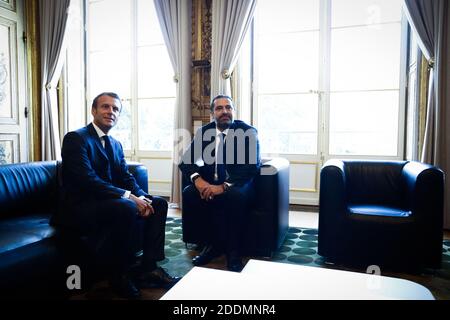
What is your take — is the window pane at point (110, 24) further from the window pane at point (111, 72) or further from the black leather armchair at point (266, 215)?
the black leather armchair at point (266, 215)

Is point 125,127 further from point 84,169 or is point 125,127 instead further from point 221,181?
point 84,169

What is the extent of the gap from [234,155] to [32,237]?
1.31 metres

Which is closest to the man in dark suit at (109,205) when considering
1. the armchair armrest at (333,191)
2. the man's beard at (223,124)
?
the man's beard at (223,124)

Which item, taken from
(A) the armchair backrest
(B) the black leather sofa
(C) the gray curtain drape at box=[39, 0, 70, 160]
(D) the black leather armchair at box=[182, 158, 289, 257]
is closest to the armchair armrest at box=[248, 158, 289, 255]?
(D) the black leather armchair at box=[182, 158, 289, 257]

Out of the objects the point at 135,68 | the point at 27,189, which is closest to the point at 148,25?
the point at 135,68

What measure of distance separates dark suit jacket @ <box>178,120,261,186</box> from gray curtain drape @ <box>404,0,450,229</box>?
1643 millimetres

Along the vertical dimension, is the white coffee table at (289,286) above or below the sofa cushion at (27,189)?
below

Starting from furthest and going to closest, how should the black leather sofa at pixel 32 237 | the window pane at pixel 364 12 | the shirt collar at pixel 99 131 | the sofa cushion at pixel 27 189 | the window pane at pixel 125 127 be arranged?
the window pane at pixel 125 127 → the window pane at pixel 364 12 → the shirt collar at pixel 99 131 → the sofa cushion at pixel 27 189 → the black leather sofa at pixel 32 237

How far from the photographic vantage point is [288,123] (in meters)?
4.01

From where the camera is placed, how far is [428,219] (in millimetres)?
2039

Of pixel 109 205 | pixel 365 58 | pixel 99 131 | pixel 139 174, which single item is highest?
pixel 365 58

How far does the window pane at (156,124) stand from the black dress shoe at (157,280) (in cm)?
277

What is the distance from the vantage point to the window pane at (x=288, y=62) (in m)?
3.88
